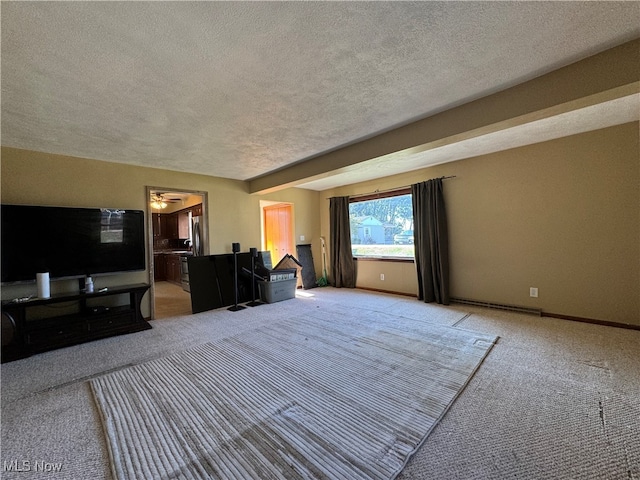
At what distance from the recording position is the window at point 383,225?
507 cm

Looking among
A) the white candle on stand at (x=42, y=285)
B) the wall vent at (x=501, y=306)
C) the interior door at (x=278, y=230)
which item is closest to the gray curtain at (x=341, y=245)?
the interior door at (x=278, y=230)

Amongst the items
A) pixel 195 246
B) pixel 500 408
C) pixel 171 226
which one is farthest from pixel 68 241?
pixel 171 226

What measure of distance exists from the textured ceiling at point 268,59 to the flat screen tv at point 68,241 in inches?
36.7

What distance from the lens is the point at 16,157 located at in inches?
120

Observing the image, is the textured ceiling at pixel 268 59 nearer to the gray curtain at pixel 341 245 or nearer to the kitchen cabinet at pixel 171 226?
the gray curtain at pixel 341 245


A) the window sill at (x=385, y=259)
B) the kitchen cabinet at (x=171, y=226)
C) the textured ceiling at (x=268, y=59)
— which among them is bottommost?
the window sill at (x=385, y=259)

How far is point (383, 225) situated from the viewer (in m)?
5.45

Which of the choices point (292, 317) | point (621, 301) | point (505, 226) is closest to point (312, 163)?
point (292, 317)

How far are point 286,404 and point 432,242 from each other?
12.0 feet

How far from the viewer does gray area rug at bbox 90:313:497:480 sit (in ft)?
4.35

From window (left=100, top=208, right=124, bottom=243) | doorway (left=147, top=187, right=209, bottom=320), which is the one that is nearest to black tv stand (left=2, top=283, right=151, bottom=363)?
doorway (left=147, top=187, right=209, bottom=320)

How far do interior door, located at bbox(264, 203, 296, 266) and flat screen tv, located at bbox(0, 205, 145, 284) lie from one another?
10.0 feet

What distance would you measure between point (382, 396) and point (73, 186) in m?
4.56

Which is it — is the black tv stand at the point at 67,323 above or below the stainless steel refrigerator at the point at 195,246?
below
